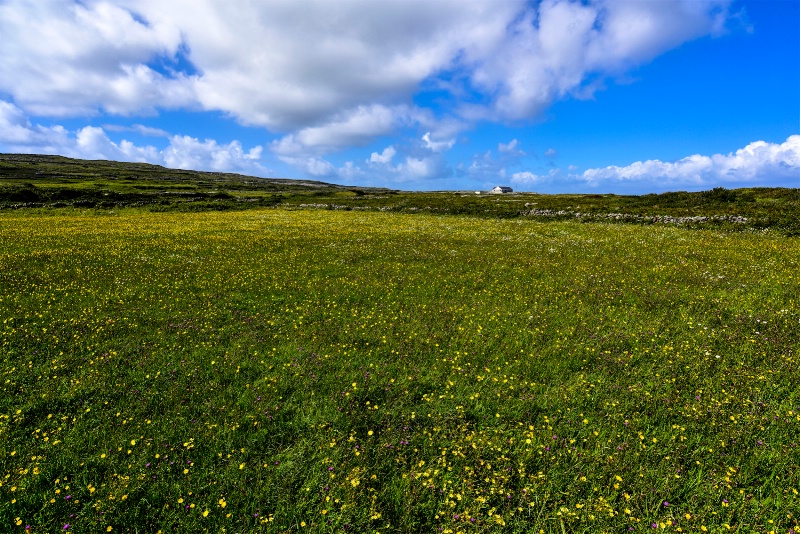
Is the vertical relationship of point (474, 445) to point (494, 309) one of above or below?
below

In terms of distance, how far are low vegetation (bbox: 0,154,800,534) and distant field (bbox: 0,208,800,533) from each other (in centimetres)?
5

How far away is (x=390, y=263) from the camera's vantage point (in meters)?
22.7

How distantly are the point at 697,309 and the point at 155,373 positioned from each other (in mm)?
19261

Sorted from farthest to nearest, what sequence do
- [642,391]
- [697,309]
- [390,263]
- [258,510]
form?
[390,263] → [697,309] → [642,391] → [258,510]

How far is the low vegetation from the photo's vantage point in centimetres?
595

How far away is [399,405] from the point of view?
8531mm

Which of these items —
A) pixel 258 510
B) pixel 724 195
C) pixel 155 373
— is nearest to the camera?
pixel 258 510

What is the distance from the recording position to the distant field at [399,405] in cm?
595

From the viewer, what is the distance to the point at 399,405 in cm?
853

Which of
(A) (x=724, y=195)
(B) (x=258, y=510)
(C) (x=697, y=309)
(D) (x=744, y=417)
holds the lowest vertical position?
(B) (x=258, y=510)

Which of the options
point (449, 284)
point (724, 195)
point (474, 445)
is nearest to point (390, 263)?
point (449, 284)

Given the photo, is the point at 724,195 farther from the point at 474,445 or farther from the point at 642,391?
the point at 474,445

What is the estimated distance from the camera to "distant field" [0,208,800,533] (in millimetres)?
5949

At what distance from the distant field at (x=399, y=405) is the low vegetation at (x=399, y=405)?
0.05 meters
